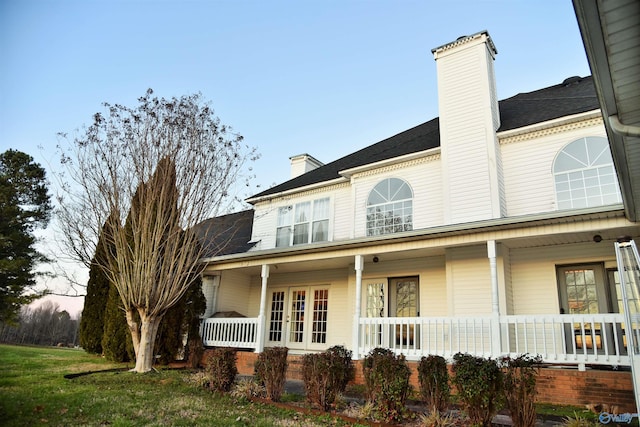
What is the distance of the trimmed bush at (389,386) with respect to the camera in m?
5.30

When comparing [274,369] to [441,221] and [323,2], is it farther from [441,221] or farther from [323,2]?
[323,2]

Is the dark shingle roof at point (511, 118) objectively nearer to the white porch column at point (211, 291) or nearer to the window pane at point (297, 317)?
the white porch column at point (211, 291)

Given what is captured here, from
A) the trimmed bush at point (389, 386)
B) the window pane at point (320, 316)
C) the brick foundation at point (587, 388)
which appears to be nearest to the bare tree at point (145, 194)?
the window pane at point (320, 316)

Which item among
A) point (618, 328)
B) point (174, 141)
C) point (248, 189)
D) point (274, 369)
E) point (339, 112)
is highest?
point (339, 112)

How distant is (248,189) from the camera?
10.6m

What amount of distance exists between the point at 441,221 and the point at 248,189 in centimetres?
508

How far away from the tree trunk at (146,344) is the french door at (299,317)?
466 cm

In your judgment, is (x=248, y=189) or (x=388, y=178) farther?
(x=388, y=178)

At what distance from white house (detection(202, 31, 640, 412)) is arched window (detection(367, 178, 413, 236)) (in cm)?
3

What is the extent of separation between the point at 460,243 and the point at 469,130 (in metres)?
3.58

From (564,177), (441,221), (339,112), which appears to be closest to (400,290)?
(441,221)

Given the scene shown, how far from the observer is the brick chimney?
31.7 feet

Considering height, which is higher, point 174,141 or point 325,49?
point 325,49

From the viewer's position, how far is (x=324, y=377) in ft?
19.7
